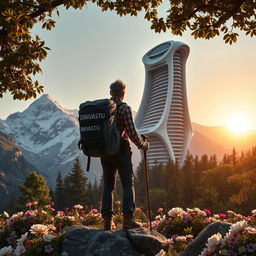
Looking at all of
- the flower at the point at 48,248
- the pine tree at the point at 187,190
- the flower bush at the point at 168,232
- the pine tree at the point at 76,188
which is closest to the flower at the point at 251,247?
the flower bush at the point at 168,232

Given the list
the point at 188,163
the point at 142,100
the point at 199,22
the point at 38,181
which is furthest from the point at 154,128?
the point at 199,22

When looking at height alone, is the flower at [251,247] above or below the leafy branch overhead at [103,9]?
below

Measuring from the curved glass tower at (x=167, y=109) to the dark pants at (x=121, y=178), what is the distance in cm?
11228

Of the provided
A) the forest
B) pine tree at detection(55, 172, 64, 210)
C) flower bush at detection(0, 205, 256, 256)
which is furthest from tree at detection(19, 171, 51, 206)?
flower bush at detection(0, 205, 256, 256)

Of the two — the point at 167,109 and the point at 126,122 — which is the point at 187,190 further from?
the point at 167,109

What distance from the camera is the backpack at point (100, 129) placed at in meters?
5.21

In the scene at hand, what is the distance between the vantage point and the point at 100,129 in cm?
521

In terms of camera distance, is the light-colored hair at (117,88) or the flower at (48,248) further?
the light-colored hair at (117,88)

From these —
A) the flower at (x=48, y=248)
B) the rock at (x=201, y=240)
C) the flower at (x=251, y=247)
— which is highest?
the flower at (x=251, y=247)

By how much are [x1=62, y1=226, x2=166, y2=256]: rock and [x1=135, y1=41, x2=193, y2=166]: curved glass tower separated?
11262 cm

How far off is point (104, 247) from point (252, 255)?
8.40 ft

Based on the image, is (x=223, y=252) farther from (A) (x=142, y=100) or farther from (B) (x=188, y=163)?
(A) (x=142, y=100)

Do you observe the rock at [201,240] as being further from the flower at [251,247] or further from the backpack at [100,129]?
the backpack at [100,129]

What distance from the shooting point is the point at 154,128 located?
118688mm
